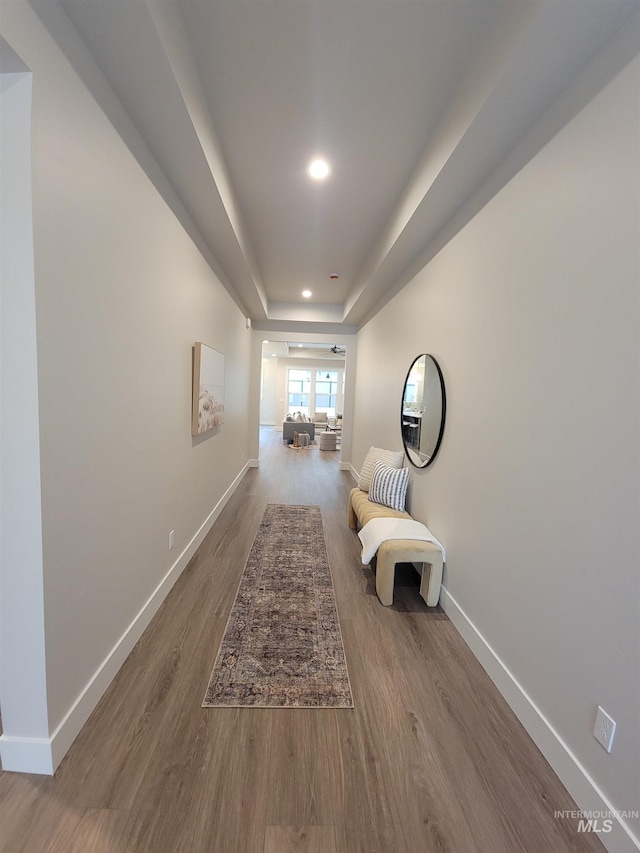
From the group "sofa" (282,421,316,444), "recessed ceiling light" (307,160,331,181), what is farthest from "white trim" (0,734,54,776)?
"sofa" (282,421,316,444)

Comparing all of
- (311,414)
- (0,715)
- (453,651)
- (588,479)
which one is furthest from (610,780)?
(311,414)

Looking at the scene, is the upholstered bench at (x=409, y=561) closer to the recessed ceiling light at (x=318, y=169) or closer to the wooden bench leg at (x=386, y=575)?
the wooden bench leg at (x=386, y=575)

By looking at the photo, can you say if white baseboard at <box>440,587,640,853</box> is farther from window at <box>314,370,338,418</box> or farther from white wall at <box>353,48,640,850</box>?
window at <box>314,370,338,418</box>

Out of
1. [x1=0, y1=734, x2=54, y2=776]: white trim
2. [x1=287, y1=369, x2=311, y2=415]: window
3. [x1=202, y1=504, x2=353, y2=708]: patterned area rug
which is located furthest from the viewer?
[x1=287, y1=369, x2=311, y2=415]: window

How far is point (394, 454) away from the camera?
315 centimetres

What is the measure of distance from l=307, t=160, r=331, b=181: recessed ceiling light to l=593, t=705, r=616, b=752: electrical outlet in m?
3.03

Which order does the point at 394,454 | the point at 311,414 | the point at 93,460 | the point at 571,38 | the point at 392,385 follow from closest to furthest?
the point at 571,38, the point at 93,460, the point at 394,454, the point at 392,385, the point at 311,414

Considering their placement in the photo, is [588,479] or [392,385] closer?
[588,479]

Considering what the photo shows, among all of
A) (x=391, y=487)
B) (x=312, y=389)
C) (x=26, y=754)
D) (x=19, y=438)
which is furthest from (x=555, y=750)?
(x=312, y=389)

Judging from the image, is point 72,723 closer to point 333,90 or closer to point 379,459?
point 379,459

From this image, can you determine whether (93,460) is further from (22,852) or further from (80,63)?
(80,63)

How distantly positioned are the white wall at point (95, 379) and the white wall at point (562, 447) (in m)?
1.86

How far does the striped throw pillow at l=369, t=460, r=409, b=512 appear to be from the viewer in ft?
9.31

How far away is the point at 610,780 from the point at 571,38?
2.46m
